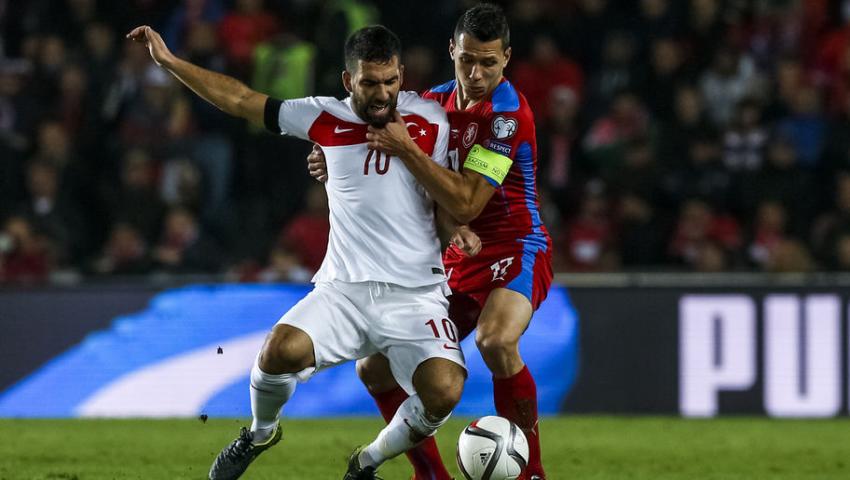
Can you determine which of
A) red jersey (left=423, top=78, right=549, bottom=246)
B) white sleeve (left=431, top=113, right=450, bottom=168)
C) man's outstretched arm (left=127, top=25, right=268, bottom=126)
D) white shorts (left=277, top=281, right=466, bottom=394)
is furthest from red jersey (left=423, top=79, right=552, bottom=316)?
man's outstretched arm (left=127, top=25, right=268, bottom=126)

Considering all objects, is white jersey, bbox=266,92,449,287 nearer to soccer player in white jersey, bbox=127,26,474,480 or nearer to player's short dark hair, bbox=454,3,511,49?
soccer player in white jersey, bbox=127,26,474,480

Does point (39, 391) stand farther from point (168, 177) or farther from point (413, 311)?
point (413, 311)

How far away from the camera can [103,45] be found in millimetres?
12336

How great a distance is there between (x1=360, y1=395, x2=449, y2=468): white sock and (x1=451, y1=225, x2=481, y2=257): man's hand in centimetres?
65

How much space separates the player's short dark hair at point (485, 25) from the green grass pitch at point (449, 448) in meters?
2.32

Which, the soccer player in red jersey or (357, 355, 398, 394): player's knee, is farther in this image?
(357, 355, 398, 394): player's knee

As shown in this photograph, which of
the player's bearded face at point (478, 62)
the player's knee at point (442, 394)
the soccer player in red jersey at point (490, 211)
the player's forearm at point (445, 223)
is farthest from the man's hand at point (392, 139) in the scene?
the player's knee at point (442, 394)

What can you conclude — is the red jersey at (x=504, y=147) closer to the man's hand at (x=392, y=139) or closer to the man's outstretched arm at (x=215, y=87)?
the man's hand at (x=392, y=139)

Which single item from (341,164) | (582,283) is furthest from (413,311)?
(582,283)

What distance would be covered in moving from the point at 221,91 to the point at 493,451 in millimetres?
1897

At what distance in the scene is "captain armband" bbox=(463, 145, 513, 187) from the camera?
5.96m

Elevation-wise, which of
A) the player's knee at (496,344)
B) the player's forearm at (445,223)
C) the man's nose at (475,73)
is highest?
the man's nose at (475,73)

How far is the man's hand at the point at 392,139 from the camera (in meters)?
5.67

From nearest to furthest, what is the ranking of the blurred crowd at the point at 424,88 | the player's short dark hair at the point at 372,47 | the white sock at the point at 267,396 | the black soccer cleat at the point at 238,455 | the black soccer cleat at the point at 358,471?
the player's short dark hair at the point at 372,47
the white sock at the point at 267,396
the black soccer cleat at the point at 238,455
the black soccer cleat at the point at 358,471
the blurred crowd at the point at 424,88
